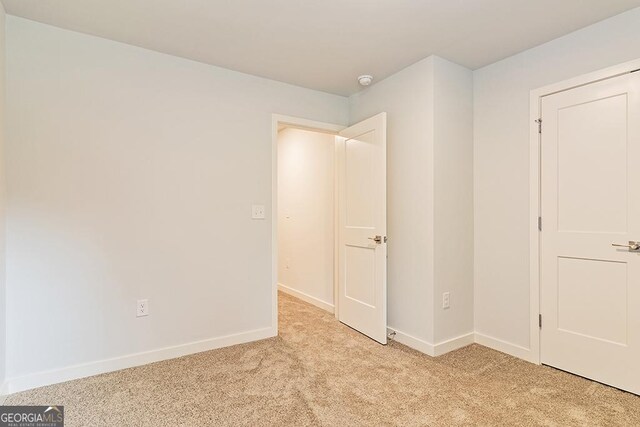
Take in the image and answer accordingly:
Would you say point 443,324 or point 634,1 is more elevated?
point 634,1

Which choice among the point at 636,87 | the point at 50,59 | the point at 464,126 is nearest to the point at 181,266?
the point at 50,59

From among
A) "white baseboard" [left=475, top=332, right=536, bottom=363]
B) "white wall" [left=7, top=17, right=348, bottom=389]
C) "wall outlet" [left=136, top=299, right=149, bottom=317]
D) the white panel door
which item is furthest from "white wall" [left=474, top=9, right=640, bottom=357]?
"wall outlet" [left=136, top=299, right=149, bottom=317]

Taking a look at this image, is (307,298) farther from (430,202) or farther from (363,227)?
(430,202)

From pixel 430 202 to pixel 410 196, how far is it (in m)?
0.22

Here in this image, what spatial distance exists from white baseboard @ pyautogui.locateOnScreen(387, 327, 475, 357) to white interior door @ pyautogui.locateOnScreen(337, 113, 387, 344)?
17cm

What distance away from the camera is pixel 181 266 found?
2.61 metres

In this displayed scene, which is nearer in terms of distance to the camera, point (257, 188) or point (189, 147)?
point (189, 147)

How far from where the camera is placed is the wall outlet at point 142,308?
2.44m

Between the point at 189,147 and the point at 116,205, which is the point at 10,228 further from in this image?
the point at 189,147

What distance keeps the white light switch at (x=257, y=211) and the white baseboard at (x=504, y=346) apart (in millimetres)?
2173

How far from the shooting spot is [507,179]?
266 cm

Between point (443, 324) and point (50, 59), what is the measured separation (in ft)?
11.3

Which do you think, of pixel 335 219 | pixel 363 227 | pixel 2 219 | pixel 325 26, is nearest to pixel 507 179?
pixel 363 227
